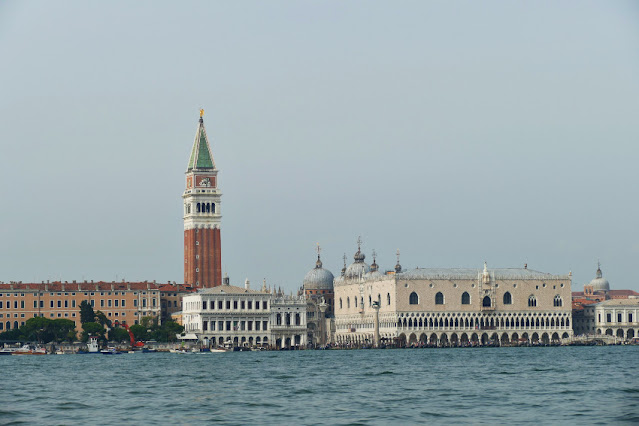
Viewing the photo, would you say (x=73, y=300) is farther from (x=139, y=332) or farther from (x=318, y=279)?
(x=318, y=279)

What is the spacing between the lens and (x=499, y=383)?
53.8 meters

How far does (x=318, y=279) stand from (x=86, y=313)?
43.2 metres

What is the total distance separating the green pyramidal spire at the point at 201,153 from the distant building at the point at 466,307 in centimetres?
2177

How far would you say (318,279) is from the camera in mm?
158625

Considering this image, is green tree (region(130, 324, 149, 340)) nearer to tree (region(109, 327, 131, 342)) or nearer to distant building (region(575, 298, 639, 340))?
tree (region(109, 327, 131, 342))

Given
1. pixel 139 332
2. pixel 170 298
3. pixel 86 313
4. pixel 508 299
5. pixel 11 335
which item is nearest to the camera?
pixel 11 335

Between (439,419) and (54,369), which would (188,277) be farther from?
(439,419)

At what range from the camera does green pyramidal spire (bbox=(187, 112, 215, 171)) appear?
5576 inches

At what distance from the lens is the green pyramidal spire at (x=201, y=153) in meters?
142

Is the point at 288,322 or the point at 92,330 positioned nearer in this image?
the point at 92,330

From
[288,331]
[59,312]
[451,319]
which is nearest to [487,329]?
[451,319]

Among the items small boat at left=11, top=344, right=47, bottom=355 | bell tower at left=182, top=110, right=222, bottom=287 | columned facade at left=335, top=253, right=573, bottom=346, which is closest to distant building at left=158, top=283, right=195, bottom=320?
bell tower at left=182, top=110, right=222, bottom=287

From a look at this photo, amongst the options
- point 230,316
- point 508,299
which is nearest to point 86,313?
point 230,316

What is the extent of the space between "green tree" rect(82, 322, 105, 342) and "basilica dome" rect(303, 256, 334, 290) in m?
43.0
